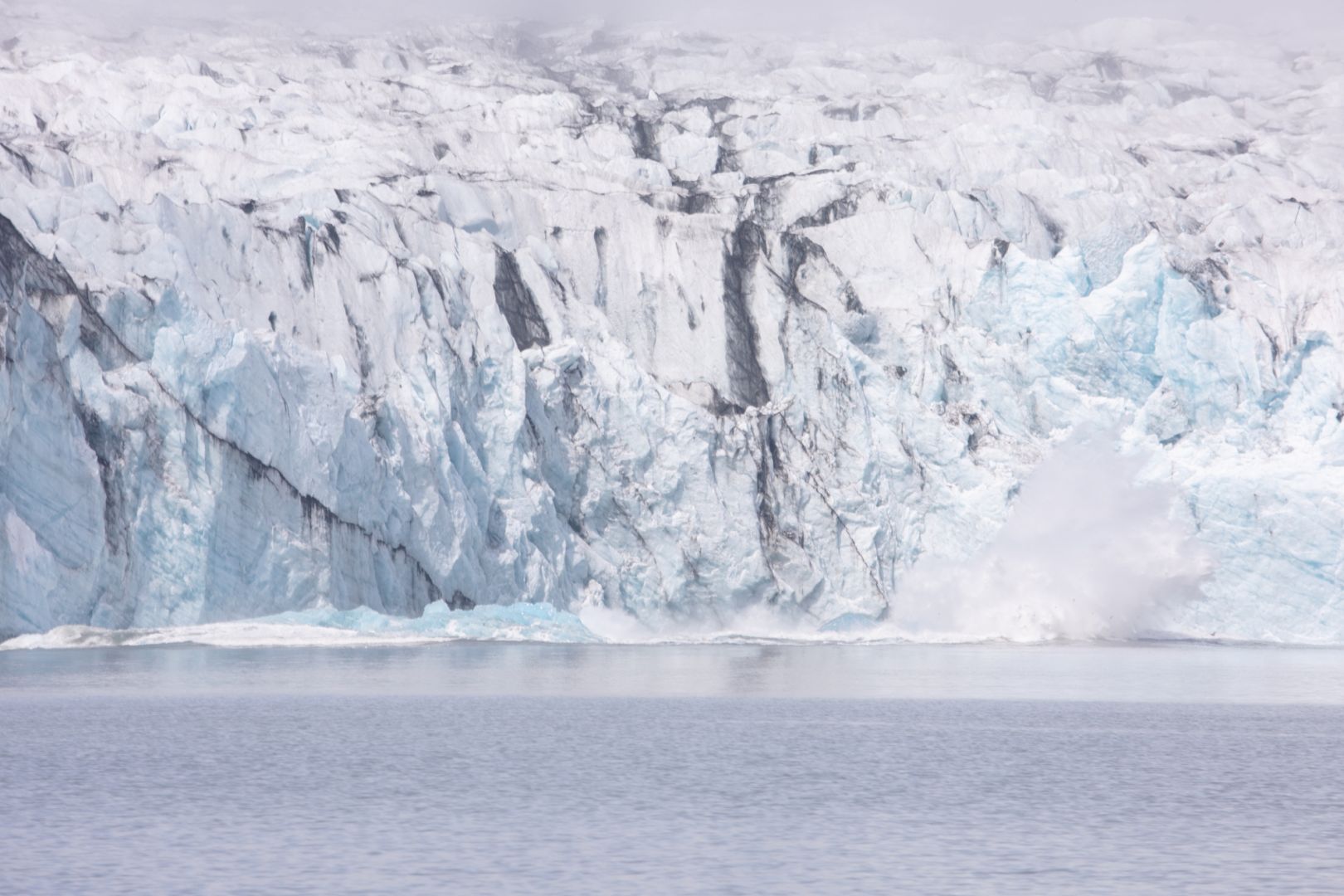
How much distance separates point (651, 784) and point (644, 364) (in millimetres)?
33486

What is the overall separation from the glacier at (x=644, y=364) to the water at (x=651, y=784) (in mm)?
5583

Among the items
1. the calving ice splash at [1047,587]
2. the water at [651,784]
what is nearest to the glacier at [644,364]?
the calving ice splash at [1047,587]

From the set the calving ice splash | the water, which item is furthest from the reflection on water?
the calving ice splash

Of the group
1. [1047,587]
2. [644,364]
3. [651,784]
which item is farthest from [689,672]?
[651,784]

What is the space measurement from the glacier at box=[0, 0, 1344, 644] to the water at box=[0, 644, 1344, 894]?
5583mm

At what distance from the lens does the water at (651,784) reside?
15.3 m

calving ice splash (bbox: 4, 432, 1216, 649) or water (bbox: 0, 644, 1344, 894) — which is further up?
water (bbox: 0, 644, 1344, 894)

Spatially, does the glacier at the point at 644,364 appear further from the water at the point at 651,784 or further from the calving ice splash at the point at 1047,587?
the water at the point at 651,784

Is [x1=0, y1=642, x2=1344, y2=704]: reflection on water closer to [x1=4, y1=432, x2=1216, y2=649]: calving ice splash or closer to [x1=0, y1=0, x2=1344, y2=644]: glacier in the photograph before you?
[x1=4, y1=432, x2=1216, y2=649]: calving ice splash

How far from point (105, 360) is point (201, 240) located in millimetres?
6250

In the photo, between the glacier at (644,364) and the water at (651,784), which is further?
the glacier at (644,364)

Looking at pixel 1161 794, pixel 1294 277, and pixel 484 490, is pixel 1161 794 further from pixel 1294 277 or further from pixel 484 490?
pixel 1294 277

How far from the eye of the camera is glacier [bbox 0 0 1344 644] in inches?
1609

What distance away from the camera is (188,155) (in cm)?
5428
